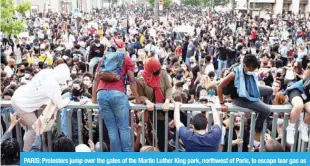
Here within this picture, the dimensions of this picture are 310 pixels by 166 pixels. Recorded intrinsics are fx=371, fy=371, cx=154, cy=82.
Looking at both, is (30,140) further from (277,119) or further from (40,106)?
(277,119)

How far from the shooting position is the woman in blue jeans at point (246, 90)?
3898 mm

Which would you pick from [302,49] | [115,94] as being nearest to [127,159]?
[115,94]

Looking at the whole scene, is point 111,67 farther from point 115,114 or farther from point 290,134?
point 290,134

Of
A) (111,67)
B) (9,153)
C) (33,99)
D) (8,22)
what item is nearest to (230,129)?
(111,67)

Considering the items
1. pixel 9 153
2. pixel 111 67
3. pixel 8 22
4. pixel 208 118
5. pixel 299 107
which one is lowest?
pixel 9 153

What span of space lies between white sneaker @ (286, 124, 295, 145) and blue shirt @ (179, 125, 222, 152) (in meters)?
0.81

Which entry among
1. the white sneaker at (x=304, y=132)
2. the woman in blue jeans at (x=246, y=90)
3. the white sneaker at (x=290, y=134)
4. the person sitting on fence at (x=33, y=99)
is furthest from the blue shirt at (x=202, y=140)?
the person sitting on fence at (x=33, y=99)

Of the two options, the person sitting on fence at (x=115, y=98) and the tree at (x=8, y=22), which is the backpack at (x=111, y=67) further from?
the tree at (x=8, y=22)

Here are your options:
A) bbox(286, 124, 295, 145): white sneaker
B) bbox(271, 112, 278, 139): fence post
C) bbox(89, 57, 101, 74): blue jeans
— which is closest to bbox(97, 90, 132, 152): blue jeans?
bbox(271, 112, 278, 139): fence post

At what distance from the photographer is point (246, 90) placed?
396 centimetres

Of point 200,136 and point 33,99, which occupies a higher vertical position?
point 33,99

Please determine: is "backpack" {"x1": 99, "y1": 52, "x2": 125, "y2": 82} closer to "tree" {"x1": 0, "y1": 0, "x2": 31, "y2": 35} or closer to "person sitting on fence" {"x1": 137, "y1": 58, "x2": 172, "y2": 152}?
"person sitting on fence" {"x1": 137, "y1": 58, "x2": 172, "y2": 152}

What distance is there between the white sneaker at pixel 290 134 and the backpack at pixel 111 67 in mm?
1867

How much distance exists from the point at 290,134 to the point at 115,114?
6.06 feet
